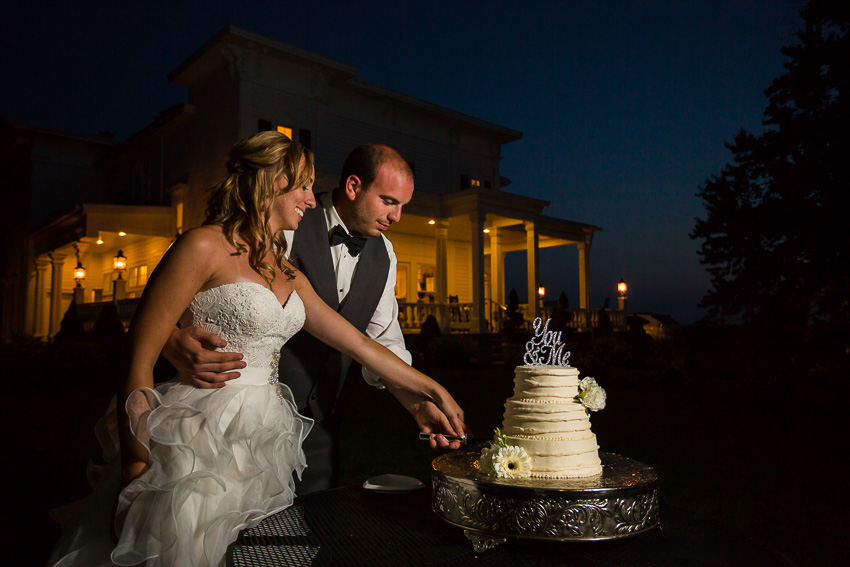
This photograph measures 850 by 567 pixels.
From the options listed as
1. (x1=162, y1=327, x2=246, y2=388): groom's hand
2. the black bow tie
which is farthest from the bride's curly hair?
the black bow tie

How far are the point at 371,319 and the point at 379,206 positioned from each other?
830 mm

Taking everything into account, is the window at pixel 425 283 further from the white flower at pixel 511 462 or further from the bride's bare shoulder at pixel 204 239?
the white flower at pixel 511 462

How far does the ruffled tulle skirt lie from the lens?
2.11 meters

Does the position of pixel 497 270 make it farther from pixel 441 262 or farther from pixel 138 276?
pixel 138 276

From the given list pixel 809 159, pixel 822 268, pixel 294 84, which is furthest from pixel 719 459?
pixel 294 84

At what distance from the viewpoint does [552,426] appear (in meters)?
2.22

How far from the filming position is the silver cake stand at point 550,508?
188 centimetres

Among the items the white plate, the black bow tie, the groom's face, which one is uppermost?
the groom's face

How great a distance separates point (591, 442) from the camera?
2271 mm

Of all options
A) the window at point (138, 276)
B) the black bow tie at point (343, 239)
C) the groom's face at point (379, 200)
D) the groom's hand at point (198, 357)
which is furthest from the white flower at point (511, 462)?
the window at point (138, 276)

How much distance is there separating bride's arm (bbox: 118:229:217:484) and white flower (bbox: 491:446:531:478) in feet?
4.46

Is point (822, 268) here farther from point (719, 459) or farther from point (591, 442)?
point (591, 442)

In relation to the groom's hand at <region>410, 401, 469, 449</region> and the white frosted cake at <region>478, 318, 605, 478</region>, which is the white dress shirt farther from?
the white frosted cake at <region>478, 318, 605, 478</region>

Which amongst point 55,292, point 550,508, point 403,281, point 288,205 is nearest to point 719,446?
point 550,508
